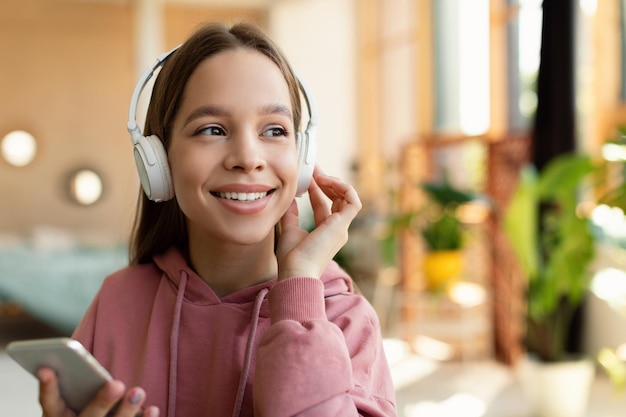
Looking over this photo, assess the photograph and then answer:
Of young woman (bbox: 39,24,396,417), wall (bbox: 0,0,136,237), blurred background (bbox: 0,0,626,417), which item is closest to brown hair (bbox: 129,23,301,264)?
young woman (bbox: 39,24,396,417)

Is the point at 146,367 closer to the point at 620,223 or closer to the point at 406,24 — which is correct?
the point at 620,223

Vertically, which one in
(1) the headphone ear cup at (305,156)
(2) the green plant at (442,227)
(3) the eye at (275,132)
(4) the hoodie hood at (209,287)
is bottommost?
(2) the green plant at (442,227)

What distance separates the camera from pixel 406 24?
227 inches

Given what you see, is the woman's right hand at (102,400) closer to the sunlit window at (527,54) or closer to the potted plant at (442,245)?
the potted plant at (442,245)

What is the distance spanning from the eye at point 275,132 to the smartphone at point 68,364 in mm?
359

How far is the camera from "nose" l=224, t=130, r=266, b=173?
0.81 m

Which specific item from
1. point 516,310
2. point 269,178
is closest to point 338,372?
point 269,178

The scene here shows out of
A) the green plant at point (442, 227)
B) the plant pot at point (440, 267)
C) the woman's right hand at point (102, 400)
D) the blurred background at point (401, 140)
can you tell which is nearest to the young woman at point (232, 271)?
the woman's right hand at point (102, 400)

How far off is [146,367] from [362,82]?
5.94m

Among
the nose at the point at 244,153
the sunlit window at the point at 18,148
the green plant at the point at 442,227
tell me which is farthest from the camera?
the sunlit window at the point at 18,148

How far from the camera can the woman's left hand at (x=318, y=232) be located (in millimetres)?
819

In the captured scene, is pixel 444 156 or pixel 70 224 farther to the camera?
pixel 70 224

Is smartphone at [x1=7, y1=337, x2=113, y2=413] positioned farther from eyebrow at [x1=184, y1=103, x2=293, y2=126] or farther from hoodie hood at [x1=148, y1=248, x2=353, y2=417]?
eyebrow at [x1=184, y1=103, x2=293, y2=126]

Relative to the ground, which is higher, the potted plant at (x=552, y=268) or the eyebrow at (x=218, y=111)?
the eyebrow at (x=218, y=111)
